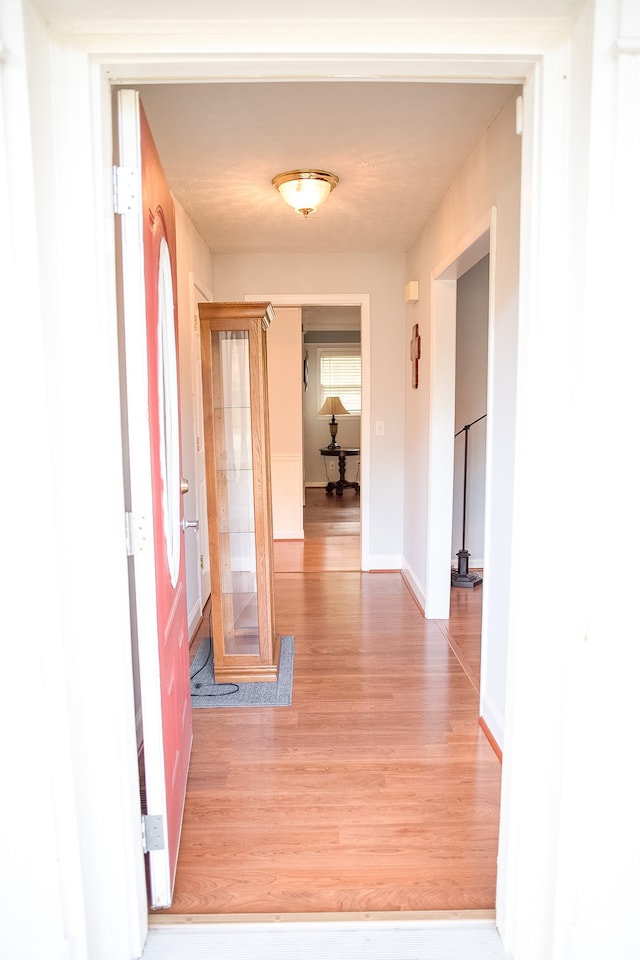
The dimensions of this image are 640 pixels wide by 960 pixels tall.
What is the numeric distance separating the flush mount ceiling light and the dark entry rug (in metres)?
2.49

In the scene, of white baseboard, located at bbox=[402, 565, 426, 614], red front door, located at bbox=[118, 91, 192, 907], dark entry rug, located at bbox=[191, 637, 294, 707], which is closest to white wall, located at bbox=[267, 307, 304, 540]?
white baseboard, located at bbox=[402, 565, 426, 614]

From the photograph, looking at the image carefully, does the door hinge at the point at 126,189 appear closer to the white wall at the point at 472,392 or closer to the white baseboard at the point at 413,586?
the white baseboard at the point at 413,586

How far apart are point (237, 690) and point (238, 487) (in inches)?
40.8

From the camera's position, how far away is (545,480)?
1423 millimetres

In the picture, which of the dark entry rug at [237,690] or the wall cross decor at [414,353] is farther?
the wall cross decor at [414,353]

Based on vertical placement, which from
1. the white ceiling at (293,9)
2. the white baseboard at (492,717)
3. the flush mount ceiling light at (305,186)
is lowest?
the white baseboard at (492,717)

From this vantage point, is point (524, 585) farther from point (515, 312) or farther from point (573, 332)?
point (515, 312)

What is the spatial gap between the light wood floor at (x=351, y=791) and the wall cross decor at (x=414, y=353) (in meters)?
1.90

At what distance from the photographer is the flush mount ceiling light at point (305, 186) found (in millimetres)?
2998

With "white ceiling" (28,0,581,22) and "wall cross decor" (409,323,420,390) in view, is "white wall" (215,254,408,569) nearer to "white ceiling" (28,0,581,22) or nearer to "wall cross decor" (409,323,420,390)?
"wall cross decor" (409,323,420,390)

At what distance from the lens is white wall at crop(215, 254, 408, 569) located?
4.91m

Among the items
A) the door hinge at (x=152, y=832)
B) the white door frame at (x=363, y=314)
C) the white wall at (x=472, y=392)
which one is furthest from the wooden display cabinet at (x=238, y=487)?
the white wall at (x=472, y=392)

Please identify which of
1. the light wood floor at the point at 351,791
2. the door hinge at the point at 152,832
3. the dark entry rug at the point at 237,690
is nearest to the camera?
the door hinge at the point at 152,832

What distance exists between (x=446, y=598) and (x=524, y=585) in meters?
2.64
